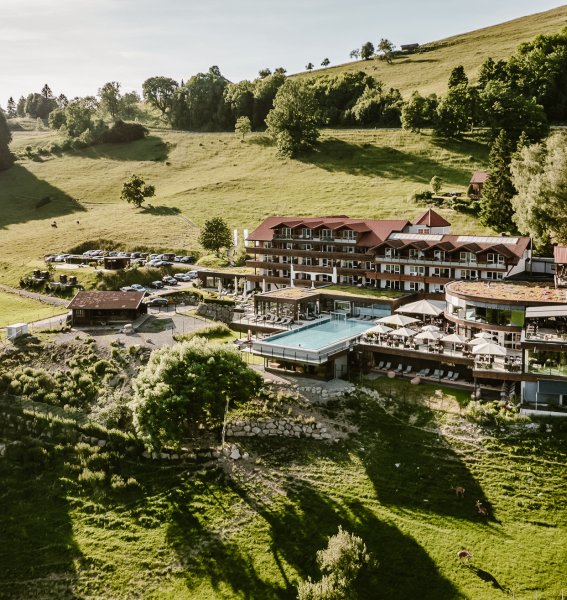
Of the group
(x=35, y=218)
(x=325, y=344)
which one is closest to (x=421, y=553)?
(x=325, y=344)

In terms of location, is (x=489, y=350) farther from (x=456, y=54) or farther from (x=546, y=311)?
(x=456, y=54)

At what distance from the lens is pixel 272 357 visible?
49250 millimetres

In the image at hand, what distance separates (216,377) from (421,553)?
17649 millimetres

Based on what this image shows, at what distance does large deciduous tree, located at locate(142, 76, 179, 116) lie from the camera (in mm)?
183125

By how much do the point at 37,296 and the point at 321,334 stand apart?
43.3 meters

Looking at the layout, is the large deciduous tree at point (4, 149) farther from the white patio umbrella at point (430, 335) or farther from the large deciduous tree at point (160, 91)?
the white patio umbrella at point (430, 335)

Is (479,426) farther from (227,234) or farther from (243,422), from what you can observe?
(227,234)

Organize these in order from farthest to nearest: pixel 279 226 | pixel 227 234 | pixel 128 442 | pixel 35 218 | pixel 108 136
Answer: pixel 108 136 < pixel 35 218 < pixel 227 234 < pixel 279 226 < pixel 128 442

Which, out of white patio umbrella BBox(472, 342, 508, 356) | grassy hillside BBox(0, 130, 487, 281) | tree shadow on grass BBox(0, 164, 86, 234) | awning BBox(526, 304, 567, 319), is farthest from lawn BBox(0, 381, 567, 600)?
tree shadow on grass BBox(0, 164, 86, 234)

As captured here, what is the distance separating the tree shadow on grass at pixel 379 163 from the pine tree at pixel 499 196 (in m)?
17.1

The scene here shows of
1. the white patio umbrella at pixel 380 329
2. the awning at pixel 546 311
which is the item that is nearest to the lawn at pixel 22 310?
the white patio umbrella at pixel 380 329

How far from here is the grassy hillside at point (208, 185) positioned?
9906cm

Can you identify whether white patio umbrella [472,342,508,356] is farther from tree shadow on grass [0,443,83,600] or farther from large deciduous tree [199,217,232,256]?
large deciduous tree [199,217,232,256]

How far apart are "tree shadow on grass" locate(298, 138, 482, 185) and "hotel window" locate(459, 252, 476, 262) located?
1615 inches
